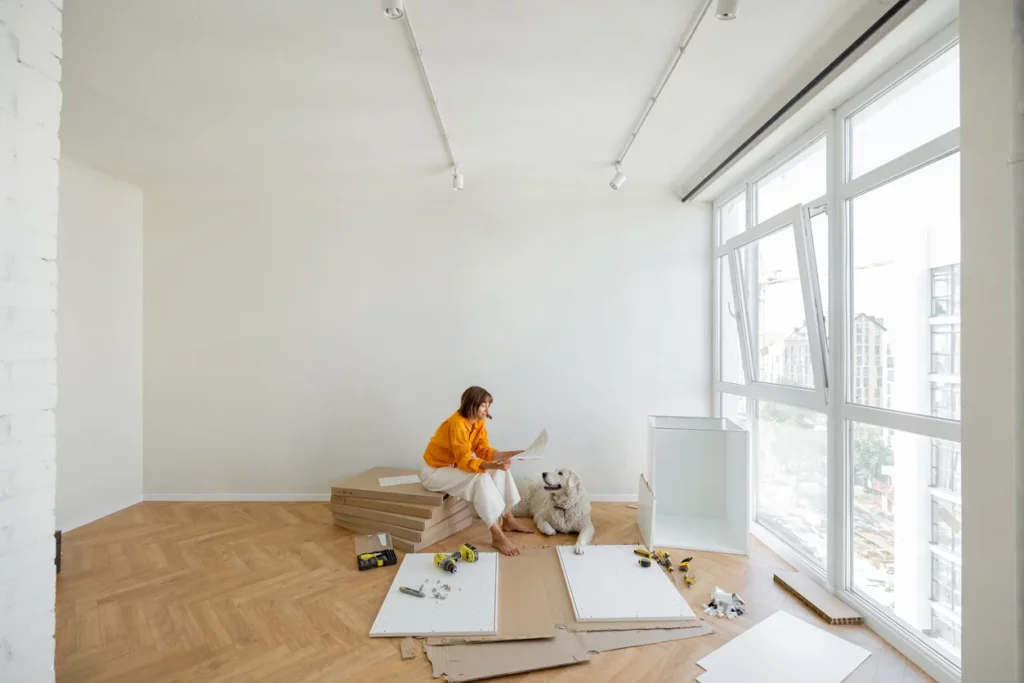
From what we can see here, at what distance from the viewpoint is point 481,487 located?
138 inches

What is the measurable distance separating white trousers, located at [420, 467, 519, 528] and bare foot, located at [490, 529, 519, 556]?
0.26ft

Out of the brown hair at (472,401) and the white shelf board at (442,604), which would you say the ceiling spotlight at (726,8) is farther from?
the white shelf board at (442,604)

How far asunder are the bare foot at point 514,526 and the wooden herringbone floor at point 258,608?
0.35 ft

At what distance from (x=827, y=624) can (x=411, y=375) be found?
3.49 m

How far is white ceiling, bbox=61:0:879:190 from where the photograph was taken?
7.35ft

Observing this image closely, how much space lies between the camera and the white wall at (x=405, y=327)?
4.56m

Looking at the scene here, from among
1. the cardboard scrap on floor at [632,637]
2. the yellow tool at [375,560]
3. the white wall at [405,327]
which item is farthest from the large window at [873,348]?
the yellow tool at [375,560]

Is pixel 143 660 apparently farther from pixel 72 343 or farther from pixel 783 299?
pixel 783 299

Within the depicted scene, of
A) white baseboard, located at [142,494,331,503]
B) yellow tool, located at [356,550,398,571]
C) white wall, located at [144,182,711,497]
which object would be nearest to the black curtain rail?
white wall, located at [144,182,711,497]

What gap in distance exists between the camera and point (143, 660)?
88.6 inches

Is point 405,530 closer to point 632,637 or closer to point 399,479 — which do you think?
point 399,479

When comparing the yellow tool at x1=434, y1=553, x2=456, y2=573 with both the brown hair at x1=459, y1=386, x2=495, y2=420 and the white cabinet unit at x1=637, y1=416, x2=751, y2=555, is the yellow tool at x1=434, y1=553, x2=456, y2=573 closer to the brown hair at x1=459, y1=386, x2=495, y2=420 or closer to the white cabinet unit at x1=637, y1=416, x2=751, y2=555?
the brown hair at x1=459, y1=386, x2=495, y2=420

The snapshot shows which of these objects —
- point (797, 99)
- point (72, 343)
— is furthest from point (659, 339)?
point (72, 343)

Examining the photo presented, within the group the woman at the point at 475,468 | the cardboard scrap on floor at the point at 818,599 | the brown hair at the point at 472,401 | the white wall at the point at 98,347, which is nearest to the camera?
the cardboard scrap on floor at the point at 818,599
